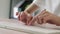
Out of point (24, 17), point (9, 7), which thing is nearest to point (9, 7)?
point (9, 7)

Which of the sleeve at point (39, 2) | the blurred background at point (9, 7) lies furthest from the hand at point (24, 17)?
the blurred background at point (9, 7)

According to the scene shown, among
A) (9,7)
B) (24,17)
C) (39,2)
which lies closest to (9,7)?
(9,7)

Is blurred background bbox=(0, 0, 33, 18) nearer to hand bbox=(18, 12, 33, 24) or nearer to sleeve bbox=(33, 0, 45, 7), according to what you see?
sleeve bbox=(33, 0, 45, 7)

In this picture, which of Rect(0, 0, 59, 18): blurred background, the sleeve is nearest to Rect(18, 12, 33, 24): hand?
the sleeve

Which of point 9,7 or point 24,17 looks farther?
point 9,7

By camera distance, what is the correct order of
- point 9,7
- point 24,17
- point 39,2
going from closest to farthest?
point 24,17
point 39,2
point 9,7

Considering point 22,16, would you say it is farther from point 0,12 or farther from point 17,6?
point 0,12

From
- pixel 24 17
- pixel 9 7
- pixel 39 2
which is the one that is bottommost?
pixel 24 17

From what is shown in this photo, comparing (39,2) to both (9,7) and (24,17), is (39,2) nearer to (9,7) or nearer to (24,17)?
(24,17)

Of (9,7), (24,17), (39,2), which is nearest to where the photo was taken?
(24,17)

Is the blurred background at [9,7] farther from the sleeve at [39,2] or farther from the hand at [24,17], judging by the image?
the hand at [24,17]

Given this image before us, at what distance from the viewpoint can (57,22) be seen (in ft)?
2.18

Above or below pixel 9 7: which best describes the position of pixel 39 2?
below

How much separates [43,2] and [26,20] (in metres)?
0.32
